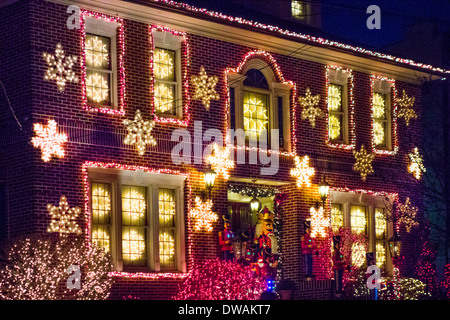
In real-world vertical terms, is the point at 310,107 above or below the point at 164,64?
below

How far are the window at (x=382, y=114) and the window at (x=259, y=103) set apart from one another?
3.96 m

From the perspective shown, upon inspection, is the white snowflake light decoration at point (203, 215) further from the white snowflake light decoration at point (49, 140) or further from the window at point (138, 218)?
the white snowflake light decoration at point (49, 140)

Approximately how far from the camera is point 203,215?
23609 millimetres

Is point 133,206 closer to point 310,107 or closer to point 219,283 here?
point 219,283

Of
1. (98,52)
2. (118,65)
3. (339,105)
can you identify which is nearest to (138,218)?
(118,65)

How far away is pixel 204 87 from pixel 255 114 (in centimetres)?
216

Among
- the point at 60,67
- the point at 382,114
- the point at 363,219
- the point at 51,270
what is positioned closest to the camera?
the point at 51,270

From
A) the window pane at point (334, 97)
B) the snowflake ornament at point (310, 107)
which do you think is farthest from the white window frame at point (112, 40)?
the window pane at point (334, 97)

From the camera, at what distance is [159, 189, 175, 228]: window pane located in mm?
23047

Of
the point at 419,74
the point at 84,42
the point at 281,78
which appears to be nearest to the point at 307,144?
the point at 281,78

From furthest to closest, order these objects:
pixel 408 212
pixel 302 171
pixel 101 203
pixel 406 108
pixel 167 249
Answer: pixel 406 108
pixel 408 212
pixel 302 171
pixel 167 249
pixel 101 203

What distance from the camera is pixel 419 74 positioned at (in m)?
30.0

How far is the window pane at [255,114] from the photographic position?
25.4 m

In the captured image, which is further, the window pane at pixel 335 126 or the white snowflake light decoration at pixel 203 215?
the window pane at pixel 335 126
